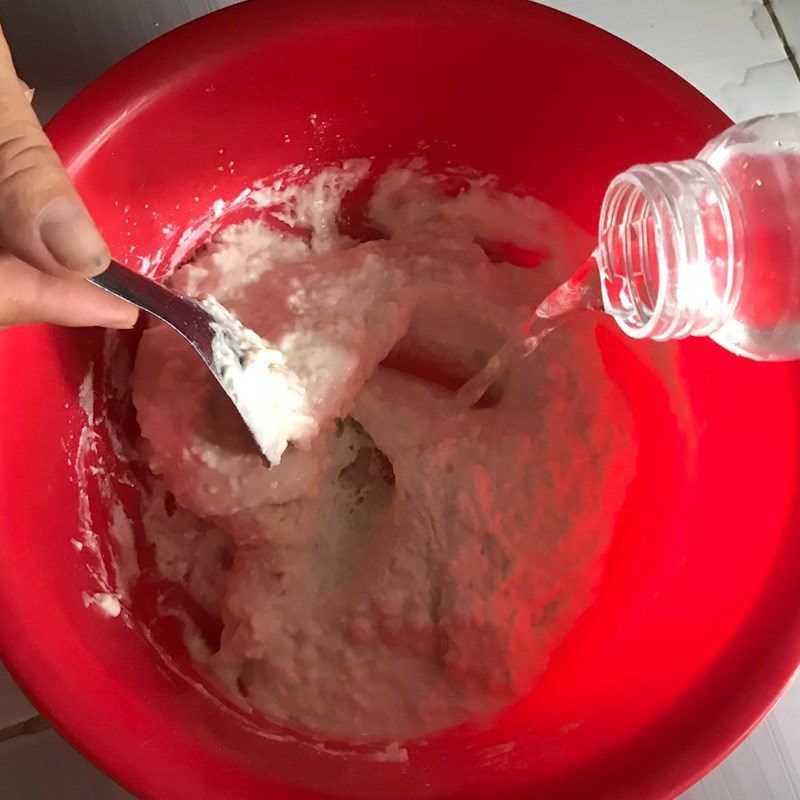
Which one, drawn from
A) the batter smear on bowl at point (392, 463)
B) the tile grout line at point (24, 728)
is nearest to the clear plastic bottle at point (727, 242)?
the batter smear on bowl at point (392, 463)

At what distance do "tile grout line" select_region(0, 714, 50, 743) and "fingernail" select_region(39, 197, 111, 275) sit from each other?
19.8 inches

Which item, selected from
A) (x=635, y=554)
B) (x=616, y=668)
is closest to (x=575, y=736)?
(x=616, y=668)

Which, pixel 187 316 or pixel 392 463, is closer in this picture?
pixel 187 316

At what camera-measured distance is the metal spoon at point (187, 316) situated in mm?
668

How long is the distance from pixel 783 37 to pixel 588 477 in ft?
1.98

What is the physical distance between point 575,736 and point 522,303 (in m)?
0.45

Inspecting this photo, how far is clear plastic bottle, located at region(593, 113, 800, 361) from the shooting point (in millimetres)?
568

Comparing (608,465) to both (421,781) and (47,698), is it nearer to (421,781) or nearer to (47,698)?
(421,781)

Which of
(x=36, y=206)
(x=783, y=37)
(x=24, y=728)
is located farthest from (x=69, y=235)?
(x=783, y=37)

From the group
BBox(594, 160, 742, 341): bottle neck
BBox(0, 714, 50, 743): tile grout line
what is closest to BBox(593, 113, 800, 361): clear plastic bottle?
BBox(594, 160, 742, 341): bottle neck

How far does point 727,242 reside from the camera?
58cm

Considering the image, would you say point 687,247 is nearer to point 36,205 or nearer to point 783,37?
point 36,205

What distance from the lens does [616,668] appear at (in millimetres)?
727

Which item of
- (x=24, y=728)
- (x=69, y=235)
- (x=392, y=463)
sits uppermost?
(x=69, y=235)
